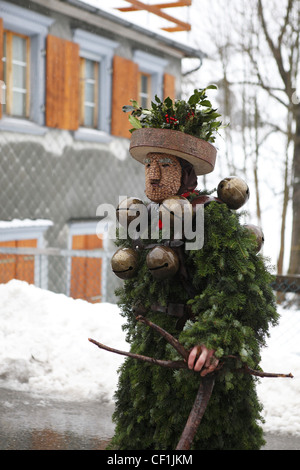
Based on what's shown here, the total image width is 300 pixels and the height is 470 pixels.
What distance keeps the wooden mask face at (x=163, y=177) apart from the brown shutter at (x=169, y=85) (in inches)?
360

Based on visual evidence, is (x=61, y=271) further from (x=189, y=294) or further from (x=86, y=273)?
(x=189, y=294)

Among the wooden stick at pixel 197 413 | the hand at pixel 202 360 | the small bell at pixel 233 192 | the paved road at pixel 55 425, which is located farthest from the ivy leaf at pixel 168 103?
the paved road at pixel 55 425

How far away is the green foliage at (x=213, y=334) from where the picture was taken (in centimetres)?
309

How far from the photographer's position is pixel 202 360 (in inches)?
113

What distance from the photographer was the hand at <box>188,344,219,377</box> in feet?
9.38

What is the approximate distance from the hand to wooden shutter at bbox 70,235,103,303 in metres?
7.79

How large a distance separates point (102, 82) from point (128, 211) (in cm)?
792

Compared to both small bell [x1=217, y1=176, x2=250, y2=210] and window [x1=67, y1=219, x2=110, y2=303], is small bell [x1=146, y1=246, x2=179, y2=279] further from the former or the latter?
window [x1=67, y1=219, x2=110, y2=303]

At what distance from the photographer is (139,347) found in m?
3.48

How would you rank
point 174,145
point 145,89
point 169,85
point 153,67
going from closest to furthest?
point 174,145, point 153,67, point 145,89, point 169,85

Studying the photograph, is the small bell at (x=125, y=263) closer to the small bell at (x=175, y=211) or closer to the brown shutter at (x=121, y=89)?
the small bell at (x=175, y=211)

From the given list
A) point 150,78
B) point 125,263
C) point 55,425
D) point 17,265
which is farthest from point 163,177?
point 150,78

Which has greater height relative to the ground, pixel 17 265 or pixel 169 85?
pixel 169 85
